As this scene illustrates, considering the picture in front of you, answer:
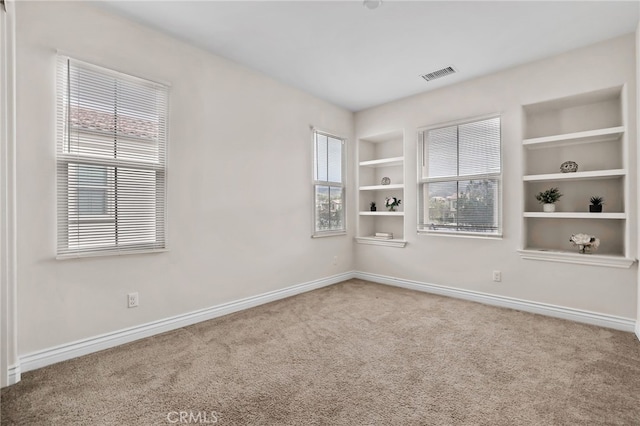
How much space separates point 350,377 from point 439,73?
3.40m

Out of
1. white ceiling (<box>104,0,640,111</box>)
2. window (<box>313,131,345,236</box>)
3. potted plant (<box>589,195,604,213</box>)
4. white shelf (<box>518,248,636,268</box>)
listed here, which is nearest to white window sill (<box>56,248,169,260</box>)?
white ceiling (<box>104,0,640,111</box>)

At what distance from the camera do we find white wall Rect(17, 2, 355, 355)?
2.16m

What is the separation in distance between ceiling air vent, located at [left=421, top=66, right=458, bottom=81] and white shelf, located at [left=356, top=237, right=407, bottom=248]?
2.18m

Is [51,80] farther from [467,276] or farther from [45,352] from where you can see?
[467,276]

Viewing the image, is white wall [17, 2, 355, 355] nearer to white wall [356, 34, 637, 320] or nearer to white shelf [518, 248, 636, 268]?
white wall [356, 34, 637, 320]

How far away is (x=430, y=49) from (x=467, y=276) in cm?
266

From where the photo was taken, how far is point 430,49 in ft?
10.0

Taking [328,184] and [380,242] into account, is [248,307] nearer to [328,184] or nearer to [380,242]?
[328,184]

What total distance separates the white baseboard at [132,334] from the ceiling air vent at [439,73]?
3144 mm

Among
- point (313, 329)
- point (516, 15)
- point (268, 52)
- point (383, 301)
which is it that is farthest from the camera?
point (383, 301)

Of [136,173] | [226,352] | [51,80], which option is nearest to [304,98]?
[136,173]

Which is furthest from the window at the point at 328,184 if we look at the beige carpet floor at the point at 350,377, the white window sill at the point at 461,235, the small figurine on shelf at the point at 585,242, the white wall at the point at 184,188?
the small figurine on shelf at the point at 585,242

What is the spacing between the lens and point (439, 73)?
11.8 ft

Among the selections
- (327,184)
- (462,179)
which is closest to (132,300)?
(327,184)
